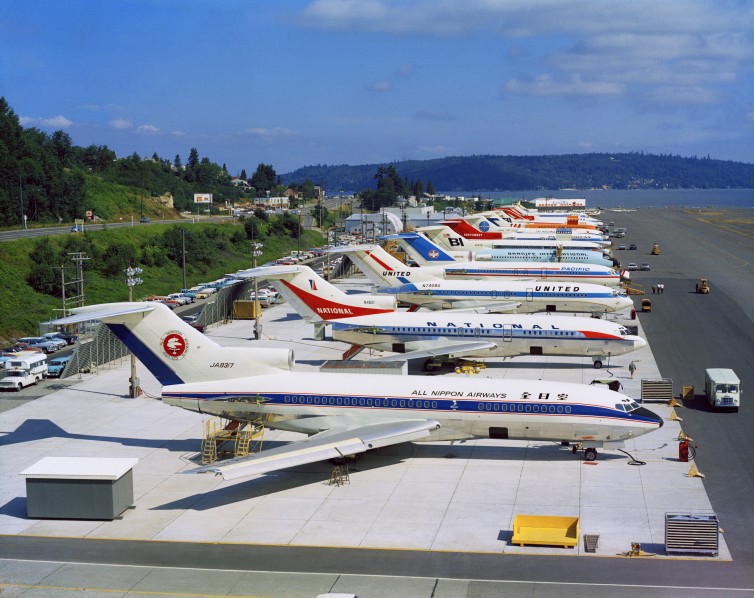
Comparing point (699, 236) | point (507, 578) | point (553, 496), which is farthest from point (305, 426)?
point (699, 236)

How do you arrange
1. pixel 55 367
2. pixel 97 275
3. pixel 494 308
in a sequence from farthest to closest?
1. pixel 97 275
2. pixel 494 308
3. pixel 55 367

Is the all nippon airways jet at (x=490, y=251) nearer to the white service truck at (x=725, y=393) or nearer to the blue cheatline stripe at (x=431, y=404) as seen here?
the white service truck at (x=725, y=393)

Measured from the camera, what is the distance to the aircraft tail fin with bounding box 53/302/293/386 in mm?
44000

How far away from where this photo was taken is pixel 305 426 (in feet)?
141

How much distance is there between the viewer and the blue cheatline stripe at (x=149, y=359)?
145 feet

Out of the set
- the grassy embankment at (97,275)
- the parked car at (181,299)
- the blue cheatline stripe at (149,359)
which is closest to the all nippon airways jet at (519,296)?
the parked car at (181,299)

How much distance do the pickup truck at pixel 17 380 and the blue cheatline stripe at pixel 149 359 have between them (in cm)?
1837

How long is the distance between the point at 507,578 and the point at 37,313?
8139cm

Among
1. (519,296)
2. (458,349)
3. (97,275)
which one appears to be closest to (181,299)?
(97,275)

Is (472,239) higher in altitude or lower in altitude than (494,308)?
higher

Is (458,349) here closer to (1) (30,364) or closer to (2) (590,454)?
(2) (590,454)

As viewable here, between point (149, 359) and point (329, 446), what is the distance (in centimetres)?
1090

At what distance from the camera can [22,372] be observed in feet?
198

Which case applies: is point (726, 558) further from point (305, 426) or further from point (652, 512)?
point (305, 426)
